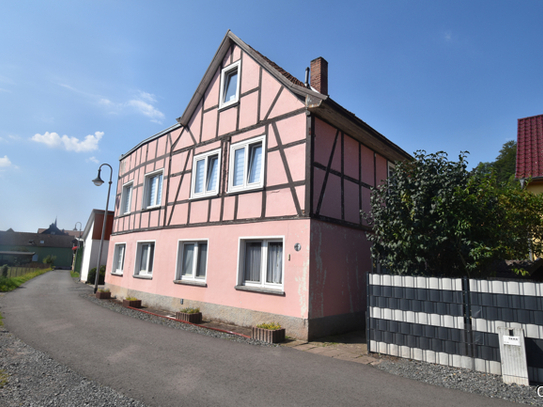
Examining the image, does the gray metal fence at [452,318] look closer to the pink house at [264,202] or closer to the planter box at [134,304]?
the pink house at [264,202]

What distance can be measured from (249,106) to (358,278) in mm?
6525

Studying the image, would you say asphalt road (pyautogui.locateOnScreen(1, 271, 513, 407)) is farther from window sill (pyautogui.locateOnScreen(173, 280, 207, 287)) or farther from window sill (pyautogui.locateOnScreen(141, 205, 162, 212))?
window sill (pyautogui.locateOnScreen(141, 205, 162, 212))

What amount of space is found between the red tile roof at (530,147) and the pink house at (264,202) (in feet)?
16.4

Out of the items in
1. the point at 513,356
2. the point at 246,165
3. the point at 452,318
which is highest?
the point at 246,165

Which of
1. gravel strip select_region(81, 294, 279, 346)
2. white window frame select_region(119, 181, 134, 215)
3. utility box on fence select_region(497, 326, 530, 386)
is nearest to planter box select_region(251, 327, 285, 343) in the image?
gravel strip select_region(81, 294, 279, 346)

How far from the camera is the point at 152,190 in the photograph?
1658 centimetres

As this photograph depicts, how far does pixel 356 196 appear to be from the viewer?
11.2 metres

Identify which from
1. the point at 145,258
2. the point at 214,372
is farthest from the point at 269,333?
the point at 145,258

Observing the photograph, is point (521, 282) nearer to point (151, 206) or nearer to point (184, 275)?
point (184, 275)

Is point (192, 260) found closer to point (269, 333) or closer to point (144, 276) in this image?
point (144, 276)

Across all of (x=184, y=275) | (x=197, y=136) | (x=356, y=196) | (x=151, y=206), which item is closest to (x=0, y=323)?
(x=184, y=275)

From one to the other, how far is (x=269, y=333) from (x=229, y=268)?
306 centimetres

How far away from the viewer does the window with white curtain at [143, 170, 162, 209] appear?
51.5 feet

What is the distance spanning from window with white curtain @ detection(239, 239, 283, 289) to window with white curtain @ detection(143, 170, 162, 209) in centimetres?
673
